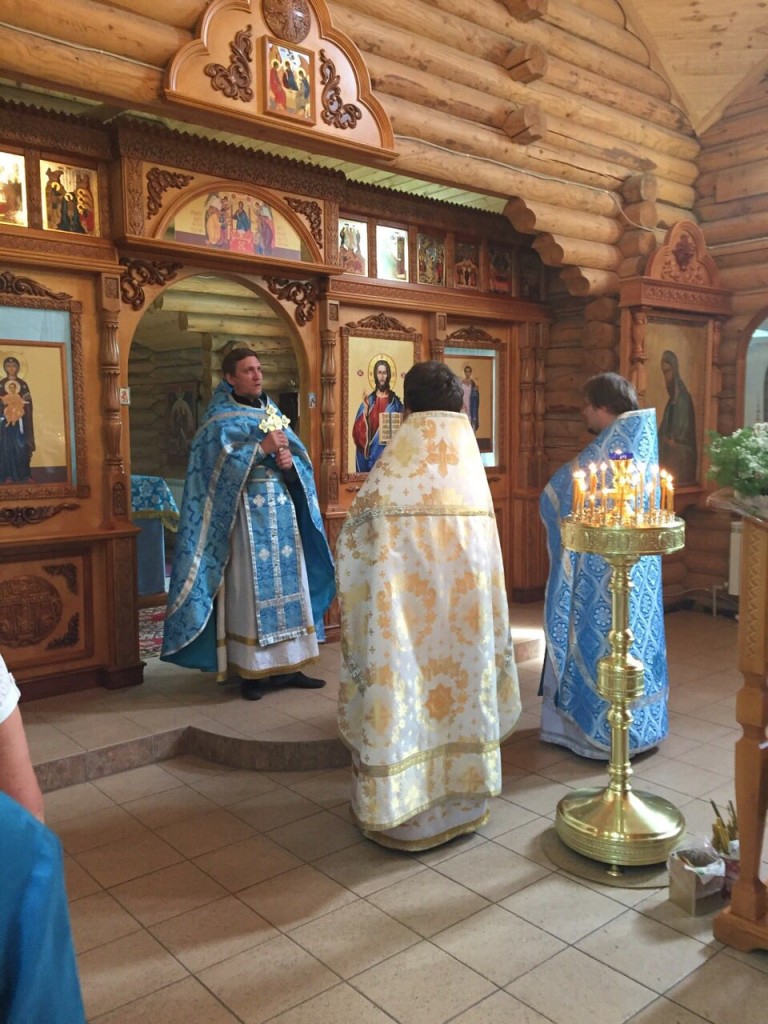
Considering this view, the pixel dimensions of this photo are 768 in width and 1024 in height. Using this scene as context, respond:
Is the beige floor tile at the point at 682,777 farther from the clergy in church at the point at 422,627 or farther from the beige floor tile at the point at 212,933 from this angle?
the beige floor tile at the point at 212,933

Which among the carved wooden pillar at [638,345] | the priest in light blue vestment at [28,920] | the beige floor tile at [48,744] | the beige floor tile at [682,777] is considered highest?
the carved wooden pillar at [638,345]

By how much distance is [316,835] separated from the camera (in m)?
3.65

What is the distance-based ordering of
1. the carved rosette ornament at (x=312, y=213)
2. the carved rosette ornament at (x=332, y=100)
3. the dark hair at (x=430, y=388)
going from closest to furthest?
the dark hair at (x=430, y=388), the carved rosette ornament at (x=332, y=100), the carved rosette ornament at (x=312, y=213)

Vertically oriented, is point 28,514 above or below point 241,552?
above

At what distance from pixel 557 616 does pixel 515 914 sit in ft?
5.46

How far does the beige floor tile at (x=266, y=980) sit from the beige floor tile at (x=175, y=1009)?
0.03 meters

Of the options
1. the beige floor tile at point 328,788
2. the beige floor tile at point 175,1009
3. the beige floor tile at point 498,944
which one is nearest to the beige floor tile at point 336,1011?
the beige floor tile at point 175,1009

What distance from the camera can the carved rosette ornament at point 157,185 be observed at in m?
5.00

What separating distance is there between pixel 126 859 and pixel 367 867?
0.99m

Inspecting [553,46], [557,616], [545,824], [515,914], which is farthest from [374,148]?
[515,914]

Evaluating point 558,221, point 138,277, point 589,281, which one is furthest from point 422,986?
point 589,281

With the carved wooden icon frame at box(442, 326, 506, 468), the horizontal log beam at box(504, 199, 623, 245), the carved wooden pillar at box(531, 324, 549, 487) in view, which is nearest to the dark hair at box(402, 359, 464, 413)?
the horizontal log beam at box(504, 199, 623, 245)

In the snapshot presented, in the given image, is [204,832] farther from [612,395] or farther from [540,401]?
[540,401]

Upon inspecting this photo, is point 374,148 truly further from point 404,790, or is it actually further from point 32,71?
point 404,790
